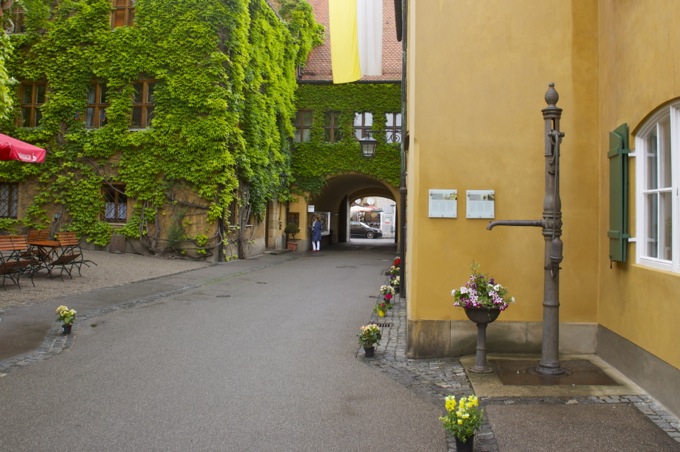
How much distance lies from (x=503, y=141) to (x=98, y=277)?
11.3 meters

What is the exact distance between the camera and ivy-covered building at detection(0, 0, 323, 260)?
68.1 ft

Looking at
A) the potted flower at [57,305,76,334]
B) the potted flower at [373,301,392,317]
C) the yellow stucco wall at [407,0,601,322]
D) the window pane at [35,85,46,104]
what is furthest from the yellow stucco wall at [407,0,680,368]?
the window pane at [35,85,46,104]

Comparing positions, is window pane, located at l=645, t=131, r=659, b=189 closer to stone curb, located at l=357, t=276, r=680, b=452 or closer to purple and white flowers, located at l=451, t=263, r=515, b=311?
purple and white flowers, located at l=451, t=263, r=515, b=311

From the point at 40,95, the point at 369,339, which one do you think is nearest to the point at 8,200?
the point at 40,95

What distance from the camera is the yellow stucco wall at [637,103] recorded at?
480cm

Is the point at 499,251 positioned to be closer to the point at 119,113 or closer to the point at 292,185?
the point at 119,113

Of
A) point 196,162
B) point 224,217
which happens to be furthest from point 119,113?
point 224,217

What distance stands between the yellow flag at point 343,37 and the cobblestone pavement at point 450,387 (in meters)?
4.42

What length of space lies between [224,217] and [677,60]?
58.0ft

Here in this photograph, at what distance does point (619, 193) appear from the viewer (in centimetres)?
584

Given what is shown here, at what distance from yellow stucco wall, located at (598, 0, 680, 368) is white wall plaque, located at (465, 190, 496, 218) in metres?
1.20

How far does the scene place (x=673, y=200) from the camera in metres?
4.88

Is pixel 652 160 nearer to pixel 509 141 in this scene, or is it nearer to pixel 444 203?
pixel 509 141

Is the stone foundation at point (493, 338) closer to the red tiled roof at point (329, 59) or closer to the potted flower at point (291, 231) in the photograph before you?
Answer: the potted flower at point (291, 231)
